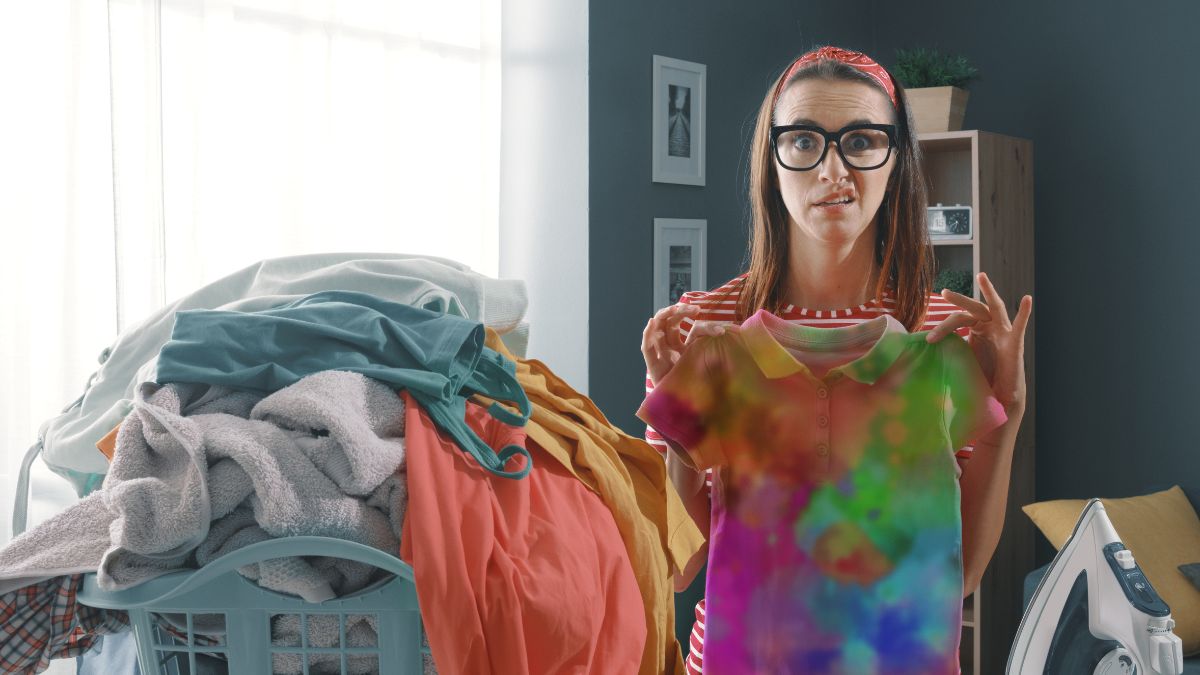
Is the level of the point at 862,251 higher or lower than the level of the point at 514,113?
lower

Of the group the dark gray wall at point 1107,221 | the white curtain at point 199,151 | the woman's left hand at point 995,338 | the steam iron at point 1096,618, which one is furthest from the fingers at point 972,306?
the dark gray wall at point 1107,221

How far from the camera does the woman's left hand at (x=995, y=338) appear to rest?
913 millimetres

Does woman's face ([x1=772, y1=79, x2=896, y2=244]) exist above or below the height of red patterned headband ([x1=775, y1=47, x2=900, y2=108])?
below

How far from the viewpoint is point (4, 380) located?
1961 mm

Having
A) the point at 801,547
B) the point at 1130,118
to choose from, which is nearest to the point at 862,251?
the point at 801,547

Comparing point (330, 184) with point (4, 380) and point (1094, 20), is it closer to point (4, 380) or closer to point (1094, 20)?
point (4, 380)

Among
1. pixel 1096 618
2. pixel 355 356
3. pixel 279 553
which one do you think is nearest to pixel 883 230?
pixel 1096 618

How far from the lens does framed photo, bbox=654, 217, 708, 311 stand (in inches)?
122

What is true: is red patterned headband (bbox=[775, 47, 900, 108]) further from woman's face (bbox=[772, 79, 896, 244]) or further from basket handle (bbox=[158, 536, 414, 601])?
basket handle (bbox=[158, 536, 414, 601])

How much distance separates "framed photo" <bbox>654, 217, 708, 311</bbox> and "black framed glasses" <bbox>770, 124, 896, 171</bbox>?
82.0 inches

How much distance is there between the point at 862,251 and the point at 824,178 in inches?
4.1

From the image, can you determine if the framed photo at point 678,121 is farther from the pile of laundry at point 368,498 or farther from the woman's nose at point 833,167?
the pile of laundry at point 368,498

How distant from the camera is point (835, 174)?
3.16 feet

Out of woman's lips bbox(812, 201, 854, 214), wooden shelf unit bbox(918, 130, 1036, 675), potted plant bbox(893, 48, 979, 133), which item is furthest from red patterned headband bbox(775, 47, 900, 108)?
potted plant bbox(893, 48, 979, 133)
